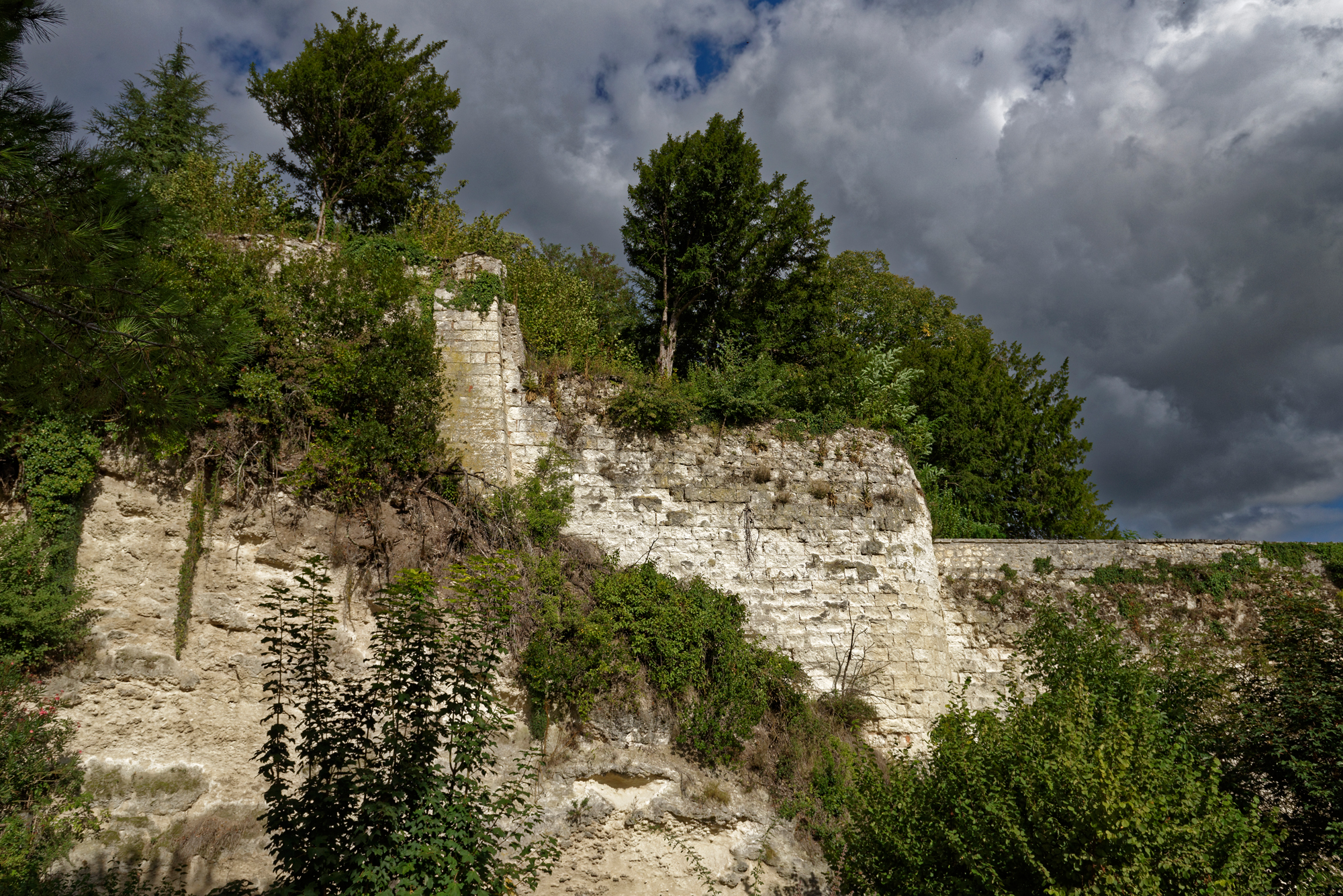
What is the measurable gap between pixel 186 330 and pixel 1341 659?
9.72 m

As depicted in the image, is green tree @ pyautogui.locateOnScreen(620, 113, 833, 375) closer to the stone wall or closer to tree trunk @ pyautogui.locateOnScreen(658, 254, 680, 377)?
tree trunk @ pyautogui.locateOnScreen(658, 254, 680, 377)

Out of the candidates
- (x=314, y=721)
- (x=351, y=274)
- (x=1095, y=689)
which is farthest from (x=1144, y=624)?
(x=351, y=274)

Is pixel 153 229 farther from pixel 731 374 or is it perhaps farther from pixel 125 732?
pixel 731 374

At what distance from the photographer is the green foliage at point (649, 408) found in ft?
36.5

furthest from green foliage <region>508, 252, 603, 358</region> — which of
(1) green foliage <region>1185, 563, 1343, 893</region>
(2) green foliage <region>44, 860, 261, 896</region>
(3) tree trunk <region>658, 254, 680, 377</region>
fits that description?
(1) green foliage <region>1185, 563, 1343, 893</region>

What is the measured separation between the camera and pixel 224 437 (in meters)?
8.30

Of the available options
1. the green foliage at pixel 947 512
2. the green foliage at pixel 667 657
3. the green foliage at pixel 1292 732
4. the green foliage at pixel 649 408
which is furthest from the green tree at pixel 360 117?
the green foliage at pixel 1292 732

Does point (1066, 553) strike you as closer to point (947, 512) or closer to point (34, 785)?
point (947, 512)

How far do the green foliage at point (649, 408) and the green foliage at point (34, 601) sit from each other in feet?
22.5

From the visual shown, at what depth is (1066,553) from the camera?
43.8ft

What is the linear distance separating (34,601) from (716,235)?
13.1m

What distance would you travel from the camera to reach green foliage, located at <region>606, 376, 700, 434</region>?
36.5 ft

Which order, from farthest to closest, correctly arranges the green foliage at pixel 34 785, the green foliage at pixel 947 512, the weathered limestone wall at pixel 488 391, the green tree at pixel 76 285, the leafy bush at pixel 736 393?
the green foliage at pixel 947 512 < the leafy bush at pixel 736 393 < the weathered limestone wall at pixel 488 391 < the green foliage at pixel 34 785 < the green tree at pixel 76 285

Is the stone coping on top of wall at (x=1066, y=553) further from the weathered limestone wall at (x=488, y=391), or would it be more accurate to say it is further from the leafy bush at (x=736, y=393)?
the weathered limestone wall at (x=488, y=391)
